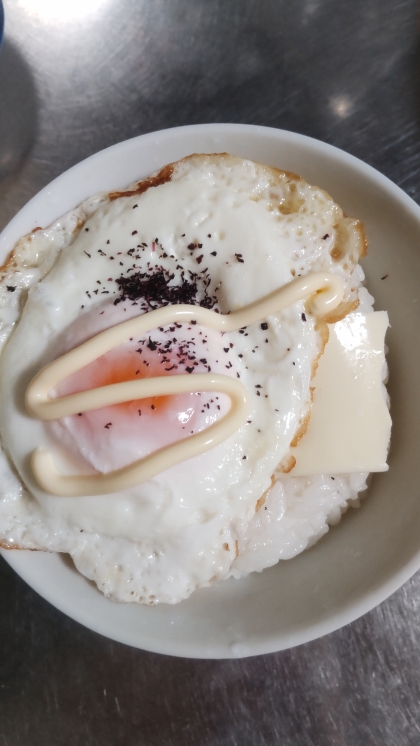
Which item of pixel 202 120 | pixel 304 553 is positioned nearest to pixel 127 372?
pixel 304 553

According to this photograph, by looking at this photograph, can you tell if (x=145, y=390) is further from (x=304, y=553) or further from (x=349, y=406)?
(x=304, y=553)

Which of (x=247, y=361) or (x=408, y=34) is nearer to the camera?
(x=247, y=361)

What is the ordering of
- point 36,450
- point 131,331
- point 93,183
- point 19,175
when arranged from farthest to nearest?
point 19,175
point 93,183
point 36,450
point 131,331

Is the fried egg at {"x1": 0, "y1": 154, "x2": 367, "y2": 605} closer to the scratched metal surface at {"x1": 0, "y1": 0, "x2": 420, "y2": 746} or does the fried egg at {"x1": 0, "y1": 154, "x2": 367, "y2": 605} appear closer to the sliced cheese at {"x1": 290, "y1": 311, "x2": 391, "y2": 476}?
the sliced cheese at {"x1": 290, "y1": 311, "x2": 391, "y2": 476}

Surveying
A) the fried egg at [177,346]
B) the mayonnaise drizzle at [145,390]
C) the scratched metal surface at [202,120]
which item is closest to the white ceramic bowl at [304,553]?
the fried egg at [177,346]

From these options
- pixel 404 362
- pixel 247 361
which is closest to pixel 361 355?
pixel 404 362

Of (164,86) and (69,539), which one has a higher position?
(164,86)

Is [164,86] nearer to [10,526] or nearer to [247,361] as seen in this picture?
[247,361]
